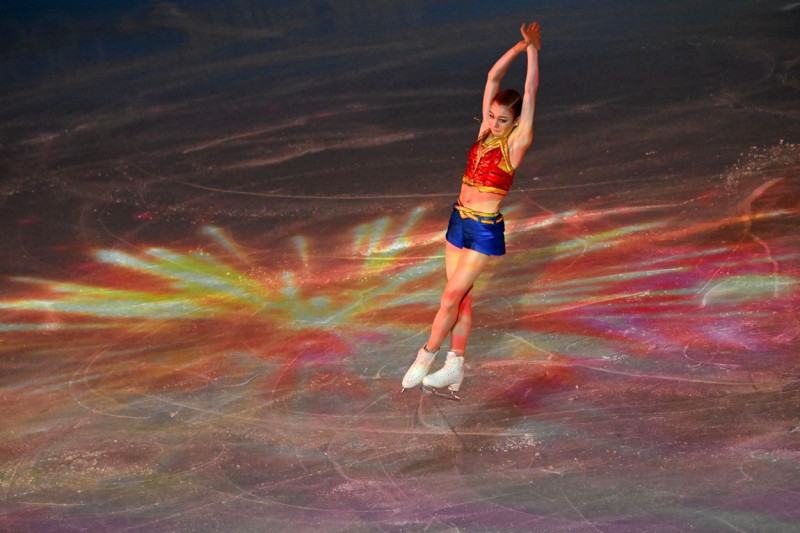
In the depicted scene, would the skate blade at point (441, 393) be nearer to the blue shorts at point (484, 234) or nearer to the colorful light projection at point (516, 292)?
the colorful light projection at point (516, 292)

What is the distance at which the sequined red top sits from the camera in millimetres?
6426

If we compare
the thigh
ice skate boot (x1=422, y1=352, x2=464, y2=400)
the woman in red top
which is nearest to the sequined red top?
the woman in red top

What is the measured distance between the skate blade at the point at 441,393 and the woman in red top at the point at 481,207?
0.17 feet

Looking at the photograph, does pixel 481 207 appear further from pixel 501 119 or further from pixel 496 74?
pixel 496 74

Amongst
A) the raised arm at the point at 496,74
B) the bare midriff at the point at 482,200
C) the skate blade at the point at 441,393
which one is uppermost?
the raised arm at the point at 496,74

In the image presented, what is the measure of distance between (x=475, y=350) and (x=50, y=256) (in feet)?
12.7

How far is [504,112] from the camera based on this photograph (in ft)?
20.9

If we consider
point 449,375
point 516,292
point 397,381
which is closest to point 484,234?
point 449,375

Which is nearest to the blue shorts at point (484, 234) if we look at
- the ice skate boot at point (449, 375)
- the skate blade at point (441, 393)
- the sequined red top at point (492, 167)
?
the sequined red top at point (492, 167)

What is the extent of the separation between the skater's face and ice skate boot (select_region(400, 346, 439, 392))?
1375 millimetres

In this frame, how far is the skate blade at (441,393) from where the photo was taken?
22.4ft

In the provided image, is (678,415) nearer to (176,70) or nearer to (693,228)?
(693,228)

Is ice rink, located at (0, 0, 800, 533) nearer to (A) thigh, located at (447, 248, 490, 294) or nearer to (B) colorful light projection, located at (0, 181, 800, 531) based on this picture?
(B) colorful light projection, located at (0, 181, 800, 531)

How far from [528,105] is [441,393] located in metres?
1.84
